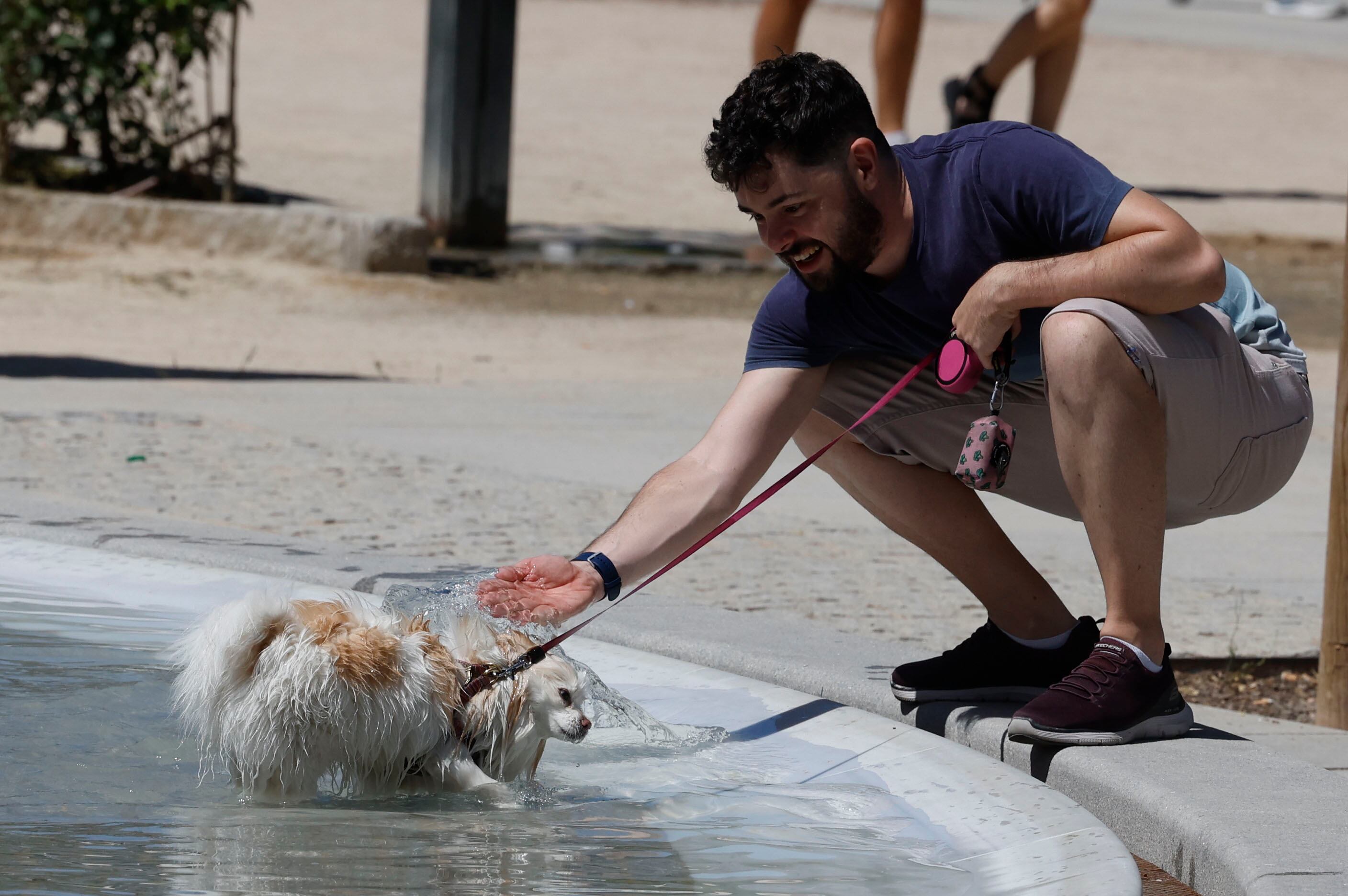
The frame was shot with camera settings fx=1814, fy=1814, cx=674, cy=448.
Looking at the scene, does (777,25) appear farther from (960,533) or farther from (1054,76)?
(960,533)

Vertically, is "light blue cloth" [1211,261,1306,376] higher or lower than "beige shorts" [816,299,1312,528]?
higher

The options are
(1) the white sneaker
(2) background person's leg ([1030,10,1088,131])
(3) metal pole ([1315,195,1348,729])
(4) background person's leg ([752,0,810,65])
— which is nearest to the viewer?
(3) metal pole ([1315,195,1348,729])

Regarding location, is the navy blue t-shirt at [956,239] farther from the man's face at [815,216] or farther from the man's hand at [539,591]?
the man's hand at [539,591]

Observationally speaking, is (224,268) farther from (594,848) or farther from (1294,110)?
(1294,110)

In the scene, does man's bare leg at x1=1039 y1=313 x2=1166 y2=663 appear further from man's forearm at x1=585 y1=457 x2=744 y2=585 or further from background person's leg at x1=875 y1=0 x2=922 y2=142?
background person's leg at x1=875 y1=0 x2=922 y2=142

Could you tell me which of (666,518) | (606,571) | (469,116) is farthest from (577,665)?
(469,116)

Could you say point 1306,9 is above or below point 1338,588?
above

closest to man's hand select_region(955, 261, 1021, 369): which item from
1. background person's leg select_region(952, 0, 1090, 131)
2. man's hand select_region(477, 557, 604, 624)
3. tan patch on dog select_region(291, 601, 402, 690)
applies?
man's hand select_region(477, 557, 604, 624)

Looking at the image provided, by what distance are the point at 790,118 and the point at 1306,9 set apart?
43.3 m

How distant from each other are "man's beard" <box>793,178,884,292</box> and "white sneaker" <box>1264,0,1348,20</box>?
137 feet

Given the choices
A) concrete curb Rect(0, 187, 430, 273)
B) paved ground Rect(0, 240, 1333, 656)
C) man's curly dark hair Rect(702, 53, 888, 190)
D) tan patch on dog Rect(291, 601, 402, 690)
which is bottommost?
paved ground Rect(0, 240, 1333, 656)

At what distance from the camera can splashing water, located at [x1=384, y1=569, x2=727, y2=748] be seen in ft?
8.75

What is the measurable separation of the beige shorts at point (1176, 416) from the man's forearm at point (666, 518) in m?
0.31

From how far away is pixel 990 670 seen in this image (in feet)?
9.79
